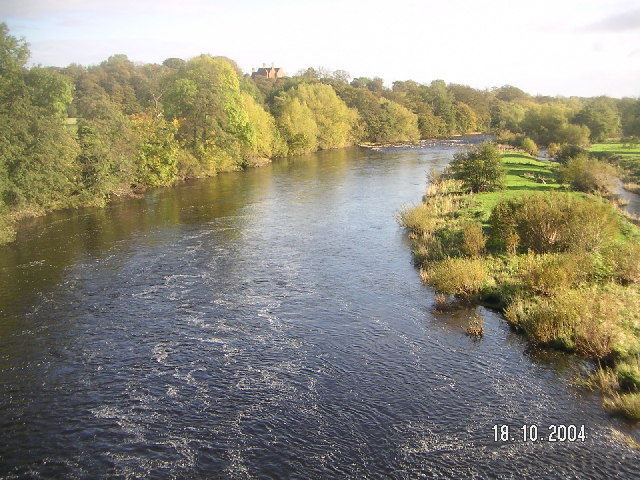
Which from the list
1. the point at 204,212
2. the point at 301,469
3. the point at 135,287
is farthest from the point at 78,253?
the point at 301,469

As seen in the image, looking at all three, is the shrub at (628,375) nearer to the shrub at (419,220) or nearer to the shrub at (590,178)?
the shrub at (419,220)

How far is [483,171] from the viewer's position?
45.4 meters

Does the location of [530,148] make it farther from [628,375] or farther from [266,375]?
[266,375]

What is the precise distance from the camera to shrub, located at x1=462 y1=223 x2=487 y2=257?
1070 inches

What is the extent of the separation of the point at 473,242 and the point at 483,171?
2002cm

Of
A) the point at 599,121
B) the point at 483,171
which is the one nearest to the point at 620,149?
the point at 599,121

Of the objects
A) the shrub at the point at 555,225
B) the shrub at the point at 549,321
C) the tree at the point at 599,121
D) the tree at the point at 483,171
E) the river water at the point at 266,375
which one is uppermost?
the tree at the point at 599,121

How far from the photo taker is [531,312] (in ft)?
67.2

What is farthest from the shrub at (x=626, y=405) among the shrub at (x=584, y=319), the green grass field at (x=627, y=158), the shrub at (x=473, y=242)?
the green grass field at (x=627, y=158)

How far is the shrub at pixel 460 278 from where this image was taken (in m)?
24.0

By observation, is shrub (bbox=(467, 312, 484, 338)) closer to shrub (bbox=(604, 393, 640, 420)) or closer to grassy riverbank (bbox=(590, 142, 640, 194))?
shrub (bbox=(604, 393, 640, 420))

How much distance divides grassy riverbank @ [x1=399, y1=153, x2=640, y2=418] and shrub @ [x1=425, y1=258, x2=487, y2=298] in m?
0.05

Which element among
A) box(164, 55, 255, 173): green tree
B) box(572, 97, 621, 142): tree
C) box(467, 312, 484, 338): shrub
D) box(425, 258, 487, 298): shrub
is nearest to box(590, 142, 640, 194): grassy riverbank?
box(572, 97, 621, 142): tree

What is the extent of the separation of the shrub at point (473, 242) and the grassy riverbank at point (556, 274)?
52 mm
